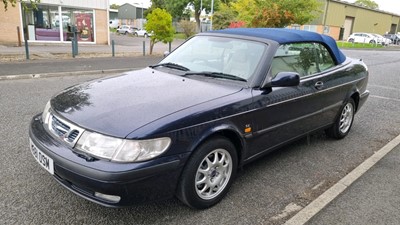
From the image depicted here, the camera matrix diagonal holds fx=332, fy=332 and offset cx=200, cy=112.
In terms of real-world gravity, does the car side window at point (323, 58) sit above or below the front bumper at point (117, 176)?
above

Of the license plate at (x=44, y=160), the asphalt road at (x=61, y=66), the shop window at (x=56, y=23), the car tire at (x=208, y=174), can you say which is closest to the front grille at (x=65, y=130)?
the license plate at (x=44, y=160)

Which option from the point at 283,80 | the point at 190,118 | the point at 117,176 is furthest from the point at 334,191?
the point at 117,176

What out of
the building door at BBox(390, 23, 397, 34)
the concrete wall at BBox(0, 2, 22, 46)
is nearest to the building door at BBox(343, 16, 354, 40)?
the building door at BBox(390, 23, 397, 34)

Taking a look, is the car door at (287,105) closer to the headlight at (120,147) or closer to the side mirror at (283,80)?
the side mirror at (283,80)

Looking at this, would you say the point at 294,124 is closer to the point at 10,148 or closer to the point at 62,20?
the point at 10,148

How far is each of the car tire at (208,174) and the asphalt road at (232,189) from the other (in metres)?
0.13

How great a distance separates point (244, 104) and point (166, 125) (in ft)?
2.99

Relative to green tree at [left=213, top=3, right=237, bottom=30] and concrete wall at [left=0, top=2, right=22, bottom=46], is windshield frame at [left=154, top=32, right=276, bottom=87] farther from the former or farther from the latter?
green tree at [left=213, top=3, right=237, bottom=30]

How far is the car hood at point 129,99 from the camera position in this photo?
2.60 m

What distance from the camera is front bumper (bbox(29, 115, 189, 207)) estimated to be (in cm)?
241

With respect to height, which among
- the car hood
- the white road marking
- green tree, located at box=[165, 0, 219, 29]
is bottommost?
the white road marking

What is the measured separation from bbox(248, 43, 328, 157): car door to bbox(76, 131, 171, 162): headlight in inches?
44.4

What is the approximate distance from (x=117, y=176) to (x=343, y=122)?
12.8 feet

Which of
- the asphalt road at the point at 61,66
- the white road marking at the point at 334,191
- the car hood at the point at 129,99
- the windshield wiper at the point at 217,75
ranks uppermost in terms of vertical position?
the windshield wiper at the point at 217,75
